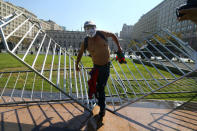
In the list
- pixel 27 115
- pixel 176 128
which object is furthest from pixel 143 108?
pixel 27 115

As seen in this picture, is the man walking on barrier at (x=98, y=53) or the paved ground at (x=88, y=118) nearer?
the paved ground at (x=88, y=118)

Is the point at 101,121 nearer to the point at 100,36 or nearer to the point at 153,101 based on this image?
the point at 100,36

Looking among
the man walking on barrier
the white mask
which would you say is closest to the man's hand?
the man walking on barrier

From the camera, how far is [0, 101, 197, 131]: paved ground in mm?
2416

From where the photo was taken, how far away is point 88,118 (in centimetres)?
272

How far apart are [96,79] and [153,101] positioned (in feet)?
7.13

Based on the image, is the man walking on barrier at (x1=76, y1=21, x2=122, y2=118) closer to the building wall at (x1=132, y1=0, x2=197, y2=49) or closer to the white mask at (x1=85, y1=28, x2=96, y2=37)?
the white mask at (x1=85, y1=28, x2=96, y2=37)

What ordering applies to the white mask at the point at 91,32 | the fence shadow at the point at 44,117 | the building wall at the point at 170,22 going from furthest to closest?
the building wall at the point at 170,22
the white mask at the point at 91,32
the fence shadow at the point at 44,117

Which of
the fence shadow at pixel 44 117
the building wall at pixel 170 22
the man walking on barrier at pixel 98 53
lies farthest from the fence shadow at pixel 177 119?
the building wall at pixel 170 22

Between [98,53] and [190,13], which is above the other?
[190,13]

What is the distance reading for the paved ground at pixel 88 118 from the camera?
7.93 feet

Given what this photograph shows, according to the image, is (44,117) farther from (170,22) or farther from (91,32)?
(170,22)

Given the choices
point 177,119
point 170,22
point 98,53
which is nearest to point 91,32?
point 98,53

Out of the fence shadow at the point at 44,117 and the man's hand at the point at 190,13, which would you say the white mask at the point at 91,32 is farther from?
the man's hand at the point at 190,13
